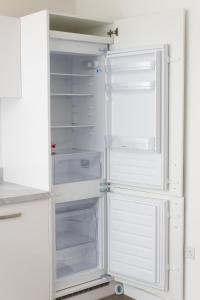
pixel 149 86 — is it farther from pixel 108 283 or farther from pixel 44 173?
pixel 108 283

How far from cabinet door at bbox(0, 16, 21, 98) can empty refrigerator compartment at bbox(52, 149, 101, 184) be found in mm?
604

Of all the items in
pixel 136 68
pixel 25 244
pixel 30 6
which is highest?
pixel 30 6

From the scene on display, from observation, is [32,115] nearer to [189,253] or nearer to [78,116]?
[78,116]

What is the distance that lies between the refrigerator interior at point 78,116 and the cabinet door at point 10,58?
1.20 feet

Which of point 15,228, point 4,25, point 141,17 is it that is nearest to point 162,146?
point 141,17

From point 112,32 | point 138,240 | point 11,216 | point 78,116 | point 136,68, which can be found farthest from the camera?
point 78,116

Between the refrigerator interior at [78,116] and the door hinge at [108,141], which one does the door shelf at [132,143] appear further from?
the refrigerator interior at [78,116]

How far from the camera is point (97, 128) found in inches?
147

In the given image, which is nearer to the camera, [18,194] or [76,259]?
[18,194]

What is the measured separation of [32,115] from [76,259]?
1.21m

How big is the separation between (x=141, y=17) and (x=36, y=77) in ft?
2.79

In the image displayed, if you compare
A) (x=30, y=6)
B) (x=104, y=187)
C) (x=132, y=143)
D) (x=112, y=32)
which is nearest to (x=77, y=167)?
(x=104, y=187)

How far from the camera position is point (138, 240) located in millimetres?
3469

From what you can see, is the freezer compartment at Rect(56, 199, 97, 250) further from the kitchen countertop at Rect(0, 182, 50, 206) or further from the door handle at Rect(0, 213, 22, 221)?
the door handle at Rect(0, 213, 22, 221)
